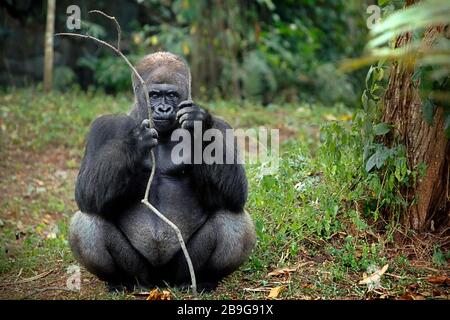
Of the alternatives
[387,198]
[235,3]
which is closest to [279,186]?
[387,198]

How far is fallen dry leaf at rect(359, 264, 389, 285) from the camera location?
159 inches

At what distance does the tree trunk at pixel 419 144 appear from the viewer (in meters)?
4.21

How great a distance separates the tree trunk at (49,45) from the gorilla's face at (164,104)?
6299 mm

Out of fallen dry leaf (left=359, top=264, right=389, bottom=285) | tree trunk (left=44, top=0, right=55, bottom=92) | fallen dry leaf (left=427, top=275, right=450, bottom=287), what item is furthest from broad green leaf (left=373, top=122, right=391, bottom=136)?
tree trunk (left=44, top=0, right=55, bottom=92)

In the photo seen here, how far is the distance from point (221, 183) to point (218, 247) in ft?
1.37

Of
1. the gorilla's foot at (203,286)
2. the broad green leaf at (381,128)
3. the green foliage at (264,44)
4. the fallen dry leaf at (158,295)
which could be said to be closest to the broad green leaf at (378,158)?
the broad green leaf at (381,128)

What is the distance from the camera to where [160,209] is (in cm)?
421

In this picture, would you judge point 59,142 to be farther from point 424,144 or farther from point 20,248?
point 424,144

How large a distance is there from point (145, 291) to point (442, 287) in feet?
5.81

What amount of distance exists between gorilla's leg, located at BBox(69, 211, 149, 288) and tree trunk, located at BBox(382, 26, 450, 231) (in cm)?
175

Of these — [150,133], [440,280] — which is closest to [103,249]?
[150,133]

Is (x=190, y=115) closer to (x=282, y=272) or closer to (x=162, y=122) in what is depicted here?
(x=162, y=122)

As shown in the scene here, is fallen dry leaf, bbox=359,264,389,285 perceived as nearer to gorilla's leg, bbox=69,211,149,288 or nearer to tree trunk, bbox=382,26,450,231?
tree trunk, bbox=382,26,450,231

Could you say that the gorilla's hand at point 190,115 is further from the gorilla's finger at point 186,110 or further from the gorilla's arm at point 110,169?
the gorilla's arm at point 110,169
